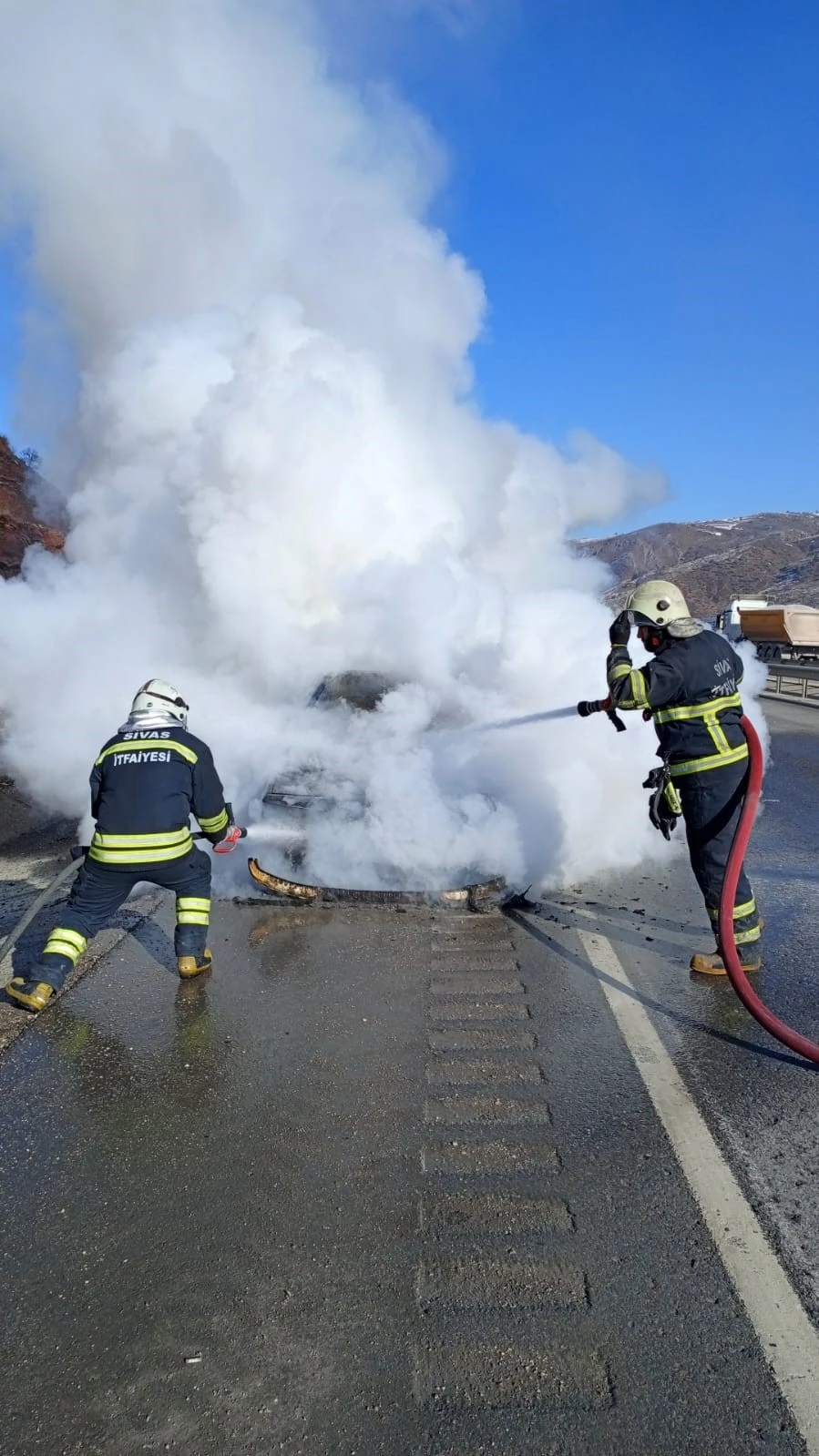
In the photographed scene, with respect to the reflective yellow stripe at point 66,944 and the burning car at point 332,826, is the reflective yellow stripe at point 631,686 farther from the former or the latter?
the reflective yellow stripe at point 66,944

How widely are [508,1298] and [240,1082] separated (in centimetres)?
137

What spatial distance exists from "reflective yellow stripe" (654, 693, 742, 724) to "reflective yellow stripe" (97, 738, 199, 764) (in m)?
2.33

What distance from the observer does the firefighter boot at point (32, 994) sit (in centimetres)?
373

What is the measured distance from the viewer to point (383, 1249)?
230 cm

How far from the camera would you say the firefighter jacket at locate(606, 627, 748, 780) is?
4051 mm

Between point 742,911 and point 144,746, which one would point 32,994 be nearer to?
point 144,746

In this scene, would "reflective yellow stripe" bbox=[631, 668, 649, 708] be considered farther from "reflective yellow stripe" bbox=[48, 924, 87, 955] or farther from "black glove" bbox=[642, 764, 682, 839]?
"reflective yellow stripe" bbox=[48, 924, 87, 955]

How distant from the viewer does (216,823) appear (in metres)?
4.29

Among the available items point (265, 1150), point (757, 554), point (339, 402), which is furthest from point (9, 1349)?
point (757, 554)

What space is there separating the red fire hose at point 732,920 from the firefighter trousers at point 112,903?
2.23 m

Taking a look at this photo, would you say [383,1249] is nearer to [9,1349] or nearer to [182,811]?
[9,1349]

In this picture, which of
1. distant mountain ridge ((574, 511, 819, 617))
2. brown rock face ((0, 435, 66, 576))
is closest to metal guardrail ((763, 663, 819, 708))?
distant mountain ridge ((574, 511, 819, 617))

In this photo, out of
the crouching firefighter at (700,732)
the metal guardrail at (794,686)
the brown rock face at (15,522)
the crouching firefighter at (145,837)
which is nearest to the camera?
the crouching firefighter at (145,837)

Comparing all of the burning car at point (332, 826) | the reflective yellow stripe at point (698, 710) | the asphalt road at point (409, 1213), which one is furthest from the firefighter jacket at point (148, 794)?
the reflective yellow stripe at point (698, 710)
